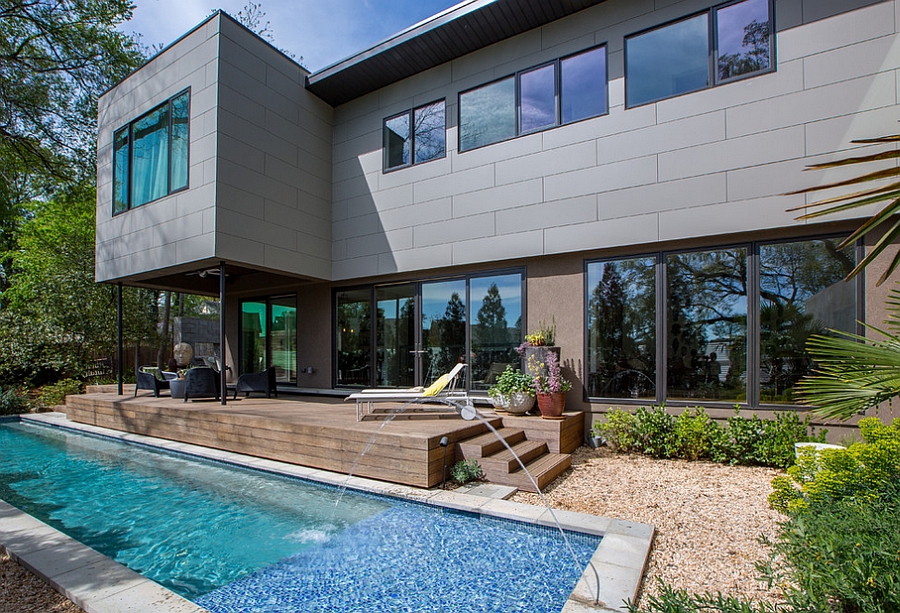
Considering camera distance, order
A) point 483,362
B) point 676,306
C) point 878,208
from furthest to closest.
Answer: point 483,362 → point 676,306 → point 878,208

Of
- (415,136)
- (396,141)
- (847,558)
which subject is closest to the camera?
(847,558)

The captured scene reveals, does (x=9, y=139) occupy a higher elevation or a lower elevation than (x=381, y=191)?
higher

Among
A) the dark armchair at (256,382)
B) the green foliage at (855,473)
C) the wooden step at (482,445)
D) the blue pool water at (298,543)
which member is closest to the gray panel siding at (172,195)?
the dark armchair at (256,382)

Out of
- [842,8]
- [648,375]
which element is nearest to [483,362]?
[648,375]

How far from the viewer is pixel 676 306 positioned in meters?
6.70

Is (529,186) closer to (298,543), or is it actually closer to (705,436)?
(705,436)

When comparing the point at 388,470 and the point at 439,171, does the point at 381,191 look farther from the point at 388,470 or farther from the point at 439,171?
the point at 388,470

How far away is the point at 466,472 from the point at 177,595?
114 inches

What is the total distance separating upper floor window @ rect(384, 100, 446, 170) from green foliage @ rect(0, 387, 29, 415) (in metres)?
10.5

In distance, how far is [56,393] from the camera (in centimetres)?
1262

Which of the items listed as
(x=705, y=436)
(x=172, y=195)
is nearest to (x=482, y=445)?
(x=705, y=436)

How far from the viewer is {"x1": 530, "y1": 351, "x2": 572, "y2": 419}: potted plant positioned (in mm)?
6586

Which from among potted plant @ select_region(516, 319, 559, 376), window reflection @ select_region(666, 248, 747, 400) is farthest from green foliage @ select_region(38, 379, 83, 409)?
window reflection @ select_region(666, 248, 747, 400)

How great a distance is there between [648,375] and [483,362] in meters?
2.56
